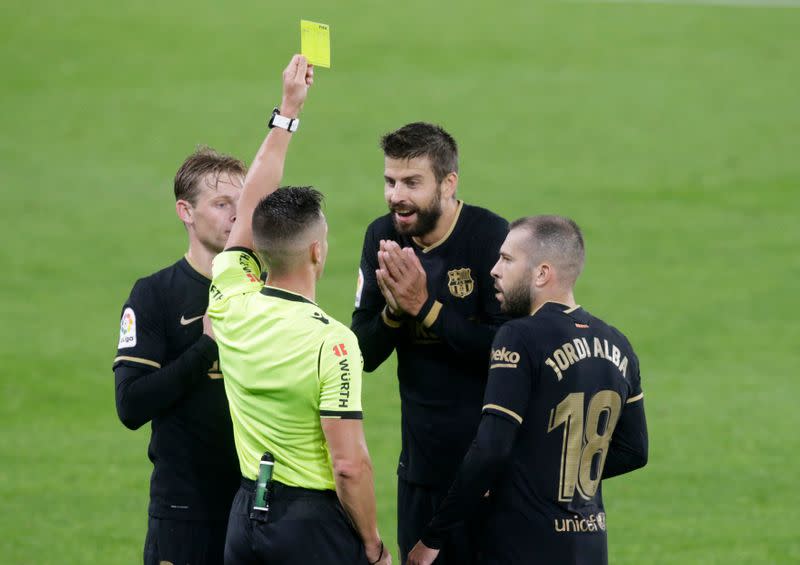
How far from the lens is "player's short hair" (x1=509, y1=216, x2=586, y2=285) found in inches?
204

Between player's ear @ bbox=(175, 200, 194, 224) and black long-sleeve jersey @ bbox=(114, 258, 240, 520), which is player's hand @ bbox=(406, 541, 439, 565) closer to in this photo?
black long-sleeve jersey @ bbox=(114, 258, 240, 520)

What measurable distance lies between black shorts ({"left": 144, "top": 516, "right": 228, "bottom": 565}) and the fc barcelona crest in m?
1.58

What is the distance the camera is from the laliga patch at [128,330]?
5.47 metres

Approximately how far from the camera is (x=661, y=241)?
2298cm

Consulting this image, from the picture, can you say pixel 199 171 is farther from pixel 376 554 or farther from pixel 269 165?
pixel 376 554

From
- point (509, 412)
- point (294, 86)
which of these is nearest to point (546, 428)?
point (509, 412)

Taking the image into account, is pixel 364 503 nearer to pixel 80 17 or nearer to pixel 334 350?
pixel 334 350

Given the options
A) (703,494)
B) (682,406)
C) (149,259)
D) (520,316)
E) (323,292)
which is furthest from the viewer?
(149,259)

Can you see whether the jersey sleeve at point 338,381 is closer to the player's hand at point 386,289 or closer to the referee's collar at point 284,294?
the referee's collar at point 284,294

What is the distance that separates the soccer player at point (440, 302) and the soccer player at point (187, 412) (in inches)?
32.0

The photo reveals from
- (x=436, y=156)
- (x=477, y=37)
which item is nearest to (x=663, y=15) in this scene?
(x=477, y=37)

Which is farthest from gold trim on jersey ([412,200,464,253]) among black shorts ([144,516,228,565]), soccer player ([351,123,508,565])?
black shorts ([144,516,228,565])

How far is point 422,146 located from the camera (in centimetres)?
590

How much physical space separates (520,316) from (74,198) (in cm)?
2113
